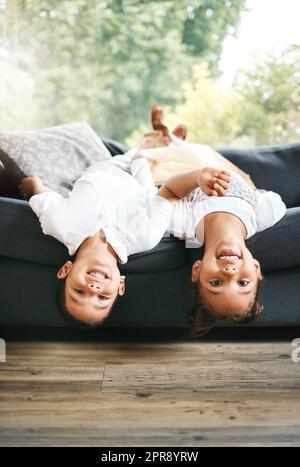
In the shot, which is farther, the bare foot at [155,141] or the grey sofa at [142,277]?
the bare foot at [155,141]

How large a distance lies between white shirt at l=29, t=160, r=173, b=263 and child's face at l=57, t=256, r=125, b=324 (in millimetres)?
81

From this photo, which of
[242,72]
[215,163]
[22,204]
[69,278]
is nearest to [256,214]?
[215,163]

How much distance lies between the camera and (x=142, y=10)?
4359mm

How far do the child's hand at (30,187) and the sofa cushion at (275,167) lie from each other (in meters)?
0.96

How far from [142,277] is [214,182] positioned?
1.28 feet

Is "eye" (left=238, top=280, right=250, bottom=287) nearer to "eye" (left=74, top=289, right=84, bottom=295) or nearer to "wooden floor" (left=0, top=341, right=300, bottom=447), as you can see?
"wooden floor" (left=0, top=341, right=300, bottom=447)

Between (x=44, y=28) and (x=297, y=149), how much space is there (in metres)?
2.63

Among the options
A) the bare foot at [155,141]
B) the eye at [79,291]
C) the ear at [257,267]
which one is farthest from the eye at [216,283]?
the bare foot at [155,141]

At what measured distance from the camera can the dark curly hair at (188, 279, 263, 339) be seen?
5.62 ft

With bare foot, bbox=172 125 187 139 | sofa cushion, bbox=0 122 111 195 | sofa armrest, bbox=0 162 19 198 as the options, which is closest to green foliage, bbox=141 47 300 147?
bare foot, bbox=172 125 187 139

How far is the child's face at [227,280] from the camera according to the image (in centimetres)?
164

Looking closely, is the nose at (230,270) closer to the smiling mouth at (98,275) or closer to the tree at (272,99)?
the smiling mouth at (98,275)

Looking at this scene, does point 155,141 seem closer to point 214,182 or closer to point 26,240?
point 214,182

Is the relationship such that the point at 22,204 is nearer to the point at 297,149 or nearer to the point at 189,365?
the point at 189,365
